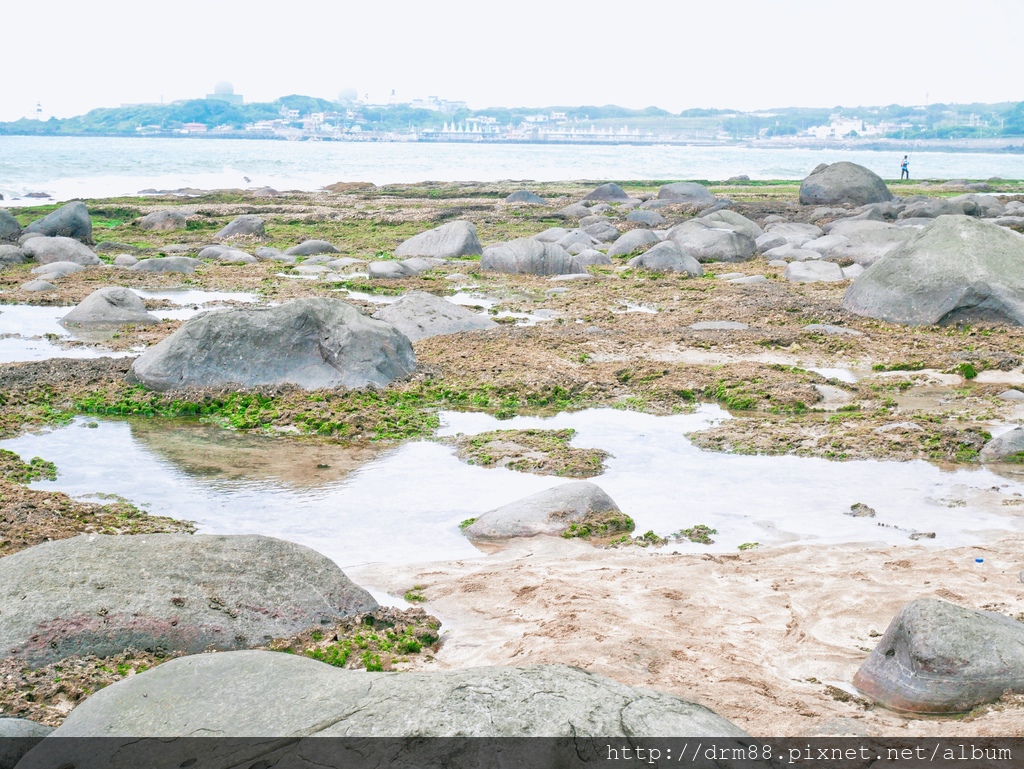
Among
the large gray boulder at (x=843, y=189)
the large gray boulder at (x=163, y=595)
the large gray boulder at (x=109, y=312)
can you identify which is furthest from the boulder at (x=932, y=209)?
the large gray boulder at (x=163, y=595)

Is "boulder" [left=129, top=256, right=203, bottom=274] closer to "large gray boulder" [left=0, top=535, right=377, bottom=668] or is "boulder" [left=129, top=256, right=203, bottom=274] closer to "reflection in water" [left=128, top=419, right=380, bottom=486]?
→ "reflection in water" [left=128, top=419, right=380, bottom=486]

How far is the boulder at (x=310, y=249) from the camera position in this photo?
2698cm

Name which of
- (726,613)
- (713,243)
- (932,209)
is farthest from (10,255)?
(932,209)

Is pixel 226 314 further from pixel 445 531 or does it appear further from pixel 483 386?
pixel 445 531

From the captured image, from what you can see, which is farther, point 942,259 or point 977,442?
point 942,259

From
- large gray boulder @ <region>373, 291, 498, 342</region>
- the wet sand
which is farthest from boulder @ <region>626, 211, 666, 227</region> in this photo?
the wet sand

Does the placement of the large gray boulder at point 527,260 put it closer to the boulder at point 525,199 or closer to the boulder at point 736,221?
the boulder at point 736,221

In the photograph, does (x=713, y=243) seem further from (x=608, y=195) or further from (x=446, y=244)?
(x=608, y=195)

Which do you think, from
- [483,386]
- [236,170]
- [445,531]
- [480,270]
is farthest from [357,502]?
[236,170]

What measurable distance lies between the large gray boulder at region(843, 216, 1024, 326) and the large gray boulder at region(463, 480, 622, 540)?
10.2 meters

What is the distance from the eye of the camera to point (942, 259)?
16.7 metres

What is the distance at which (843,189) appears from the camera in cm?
4097

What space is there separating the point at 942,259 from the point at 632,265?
27.7 feet

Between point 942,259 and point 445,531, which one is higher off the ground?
point 942,259
